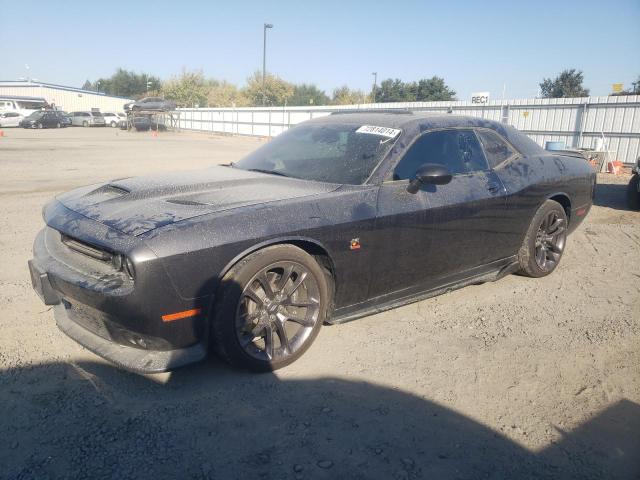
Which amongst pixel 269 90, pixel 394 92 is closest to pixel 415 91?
pixel 394 92

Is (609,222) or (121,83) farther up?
(121,83)

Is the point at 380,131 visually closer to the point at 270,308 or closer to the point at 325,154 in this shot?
the point at 325,154

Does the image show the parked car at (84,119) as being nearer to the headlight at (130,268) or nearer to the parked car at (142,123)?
the parked car at (142,123)

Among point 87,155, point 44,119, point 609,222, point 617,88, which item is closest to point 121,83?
point 44,119

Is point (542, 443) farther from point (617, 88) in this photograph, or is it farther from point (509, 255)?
point (617, 88)

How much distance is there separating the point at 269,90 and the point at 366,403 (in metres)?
68.4

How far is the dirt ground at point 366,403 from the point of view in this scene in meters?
2.17

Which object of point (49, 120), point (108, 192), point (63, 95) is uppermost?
Result: point (63, 95)

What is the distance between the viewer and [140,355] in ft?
8.36

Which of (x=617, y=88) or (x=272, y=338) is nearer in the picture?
(x=272, y=338)

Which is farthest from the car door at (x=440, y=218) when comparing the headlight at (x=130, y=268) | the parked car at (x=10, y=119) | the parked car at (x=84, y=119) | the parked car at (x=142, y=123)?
the parked car at (x=84, y=119)

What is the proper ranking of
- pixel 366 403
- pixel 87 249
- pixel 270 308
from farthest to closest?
pixel 270 308
pixel 87 249
pixel 366 403

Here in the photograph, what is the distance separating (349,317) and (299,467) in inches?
50.0

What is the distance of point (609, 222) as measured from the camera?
7.55 meters
